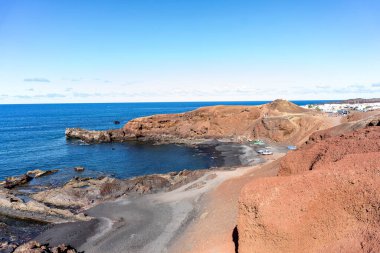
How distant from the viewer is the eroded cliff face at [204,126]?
323 ft

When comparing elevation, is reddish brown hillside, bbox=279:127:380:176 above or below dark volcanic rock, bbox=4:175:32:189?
above

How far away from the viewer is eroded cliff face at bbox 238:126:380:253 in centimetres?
1669

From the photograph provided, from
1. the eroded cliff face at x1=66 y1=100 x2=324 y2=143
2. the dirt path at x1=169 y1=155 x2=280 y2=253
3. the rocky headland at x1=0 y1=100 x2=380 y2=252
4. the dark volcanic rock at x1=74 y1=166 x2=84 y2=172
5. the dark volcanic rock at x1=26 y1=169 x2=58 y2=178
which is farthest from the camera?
the eroded cliff face at x1=66 y1=100 x2=324 y2=143

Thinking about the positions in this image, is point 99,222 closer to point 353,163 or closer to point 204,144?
point 353,163

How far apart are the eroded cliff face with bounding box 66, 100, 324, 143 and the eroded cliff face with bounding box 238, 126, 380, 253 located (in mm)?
73683

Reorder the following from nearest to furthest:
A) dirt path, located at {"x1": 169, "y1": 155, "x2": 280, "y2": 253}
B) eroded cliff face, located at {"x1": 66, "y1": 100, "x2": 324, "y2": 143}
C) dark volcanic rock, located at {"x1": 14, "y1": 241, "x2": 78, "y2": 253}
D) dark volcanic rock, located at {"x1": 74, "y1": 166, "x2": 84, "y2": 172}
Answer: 1. dirt path, located at {"x1": 169, "y1": 155, "x2": 280, "y2": 253}
2. dark volcanic rock, located at {"x1": 14, "y1": 241, "x2": 78, "y2": 253}
3. dark volcanic rock, located at {"x1": 74, "y1": 166, "x2": 84, "y2": 172}
4. eroded cliff face, located at {"x1": 66, "y1": 100, "x2": 324, "y2": 143}

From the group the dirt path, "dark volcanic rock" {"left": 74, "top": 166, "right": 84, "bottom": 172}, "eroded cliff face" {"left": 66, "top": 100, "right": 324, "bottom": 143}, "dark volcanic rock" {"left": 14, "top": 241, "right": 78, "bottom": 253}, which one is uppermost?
"eroded cliff face" {"left": 66, "top": 100, "right": 324, "bottom": 143}

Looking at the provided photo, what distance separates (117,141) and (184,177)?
54767mm

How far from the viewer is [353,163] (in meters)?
18.7

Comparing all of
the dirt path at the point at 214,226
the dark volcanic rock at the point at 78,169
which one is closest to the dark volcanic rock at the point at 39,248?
the dirt path at the point at 214,226

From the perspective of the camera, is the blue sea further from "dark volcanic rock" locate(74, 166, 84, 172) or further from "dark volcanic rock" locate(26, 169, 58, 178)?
"dark volcanic rock" locate(26, 169, 58, 178)

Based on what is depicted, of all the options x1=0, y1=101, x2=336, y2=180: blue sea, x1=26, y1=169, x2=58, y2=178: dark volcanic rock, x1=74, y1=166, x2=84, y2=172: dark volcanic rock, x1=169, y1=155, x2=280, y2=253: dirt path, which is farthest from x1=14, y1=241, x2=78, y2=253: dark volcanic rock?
x1=74, y1=166, x2=84, y2=172: dark volcanic rock

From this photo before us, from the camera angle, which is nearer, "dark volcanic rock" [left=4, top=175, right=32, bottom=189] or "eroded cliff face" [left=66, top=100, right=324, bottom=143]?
"dark volcanic rock" [left=4, top=175, right=32, bottom=189]

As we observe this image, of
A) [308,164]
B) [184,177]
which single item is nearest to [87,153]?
[184,177]
